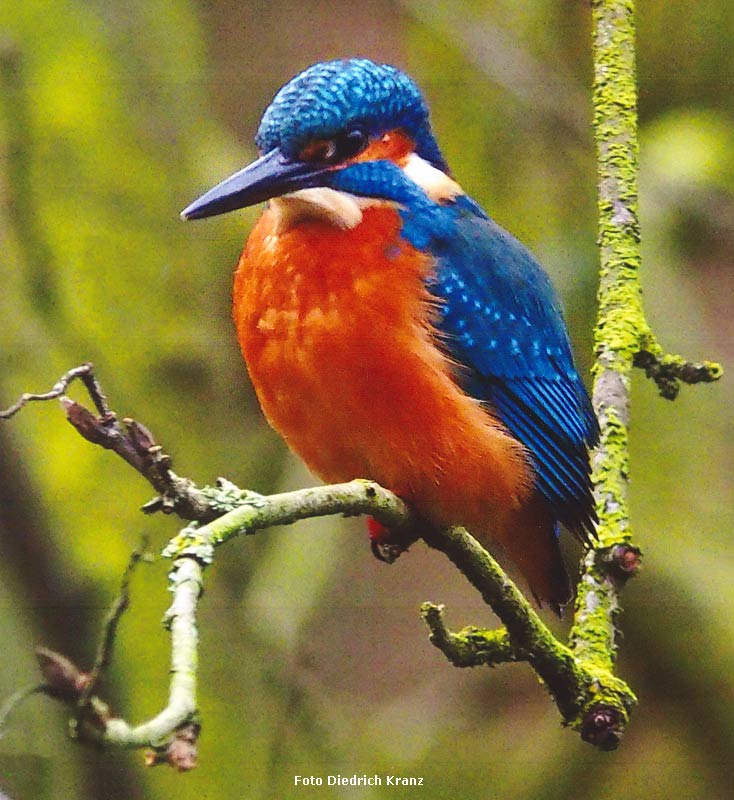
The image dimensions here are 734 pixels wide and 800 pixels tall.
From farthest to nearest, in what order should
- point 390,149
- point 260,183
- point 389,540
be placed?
point 389,540 < point 390,149 < point 260,183

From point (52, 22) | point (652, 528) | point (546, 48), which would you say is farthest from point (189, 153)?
point (652, 528)

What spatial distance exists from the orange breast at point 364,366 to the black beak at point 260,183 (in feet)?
0.37

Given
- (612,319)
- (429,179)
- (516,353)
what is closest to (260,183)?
(429,179)

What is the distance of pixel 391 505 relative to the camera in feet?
4.91

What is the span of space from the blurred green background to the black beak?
93cm

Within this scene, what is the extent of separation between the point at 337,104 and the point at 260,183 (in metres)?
0.19

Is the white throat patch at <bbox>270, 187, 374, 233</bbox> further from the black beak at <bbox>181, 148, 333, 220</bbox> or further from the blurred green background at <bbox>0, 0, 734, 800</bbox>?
the blurred green background at <bbox>0, 0, 734, 800</bbox>

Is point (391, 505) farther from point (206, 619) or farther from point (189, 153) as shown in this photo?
point (189, 153)

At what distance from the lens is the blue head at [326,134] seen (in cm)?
170

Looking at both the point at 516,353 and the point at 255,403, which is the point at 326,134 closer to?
the point at 516,353

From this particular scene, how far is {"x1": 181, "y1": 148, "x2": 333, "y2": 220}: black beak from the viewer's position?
5.23ft

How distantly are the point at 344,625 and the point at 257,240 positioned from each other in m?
1.05

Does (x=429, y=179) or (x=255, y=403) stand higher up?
(x=429, y=179)

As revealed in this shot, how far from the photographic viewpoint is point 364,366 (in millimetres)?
1774
